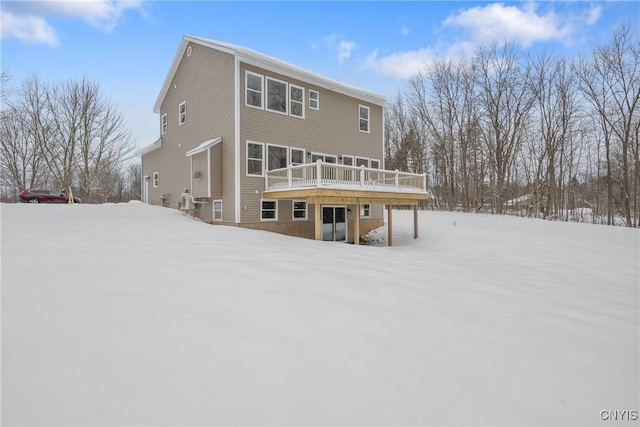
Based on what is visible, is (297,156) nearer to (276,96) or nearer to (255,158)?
(255,158)

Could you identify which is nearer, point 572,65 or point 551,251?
point 551,251

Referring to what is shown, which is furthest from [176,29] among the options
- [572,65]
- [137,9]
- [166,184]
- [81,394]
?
[572,65]

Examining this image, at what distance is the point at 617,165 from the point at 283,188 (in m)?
24.6

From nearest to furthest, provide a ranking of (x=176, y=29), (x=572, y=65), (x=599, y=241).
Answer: (x=599, y=241), (x=176, y=29), (x=572, y=65)

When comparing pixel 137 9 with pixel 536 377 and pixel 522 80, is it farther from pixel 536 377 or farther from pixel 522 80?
pixel 522 80

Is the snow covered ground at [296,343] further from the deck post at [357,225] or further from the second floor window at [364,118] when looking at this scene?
the second floor window at [364,118]

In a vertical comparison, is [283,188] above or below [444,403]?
above

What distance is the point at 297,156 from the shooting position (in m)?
13.7

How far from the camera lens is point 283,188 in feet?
38.2

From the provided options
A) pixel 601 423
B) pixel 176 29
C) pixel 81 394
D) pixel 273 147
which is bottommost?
pixel 601 423

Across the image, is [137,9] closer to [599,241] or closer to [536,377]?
[536,377]

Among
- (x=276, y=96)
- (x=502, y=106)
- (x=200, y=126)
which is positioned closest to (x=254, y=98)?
(x=276, y=96)

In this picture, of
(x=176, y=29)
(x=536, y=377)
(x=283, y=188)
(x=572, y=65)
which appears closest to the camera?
(x=536, y=377)

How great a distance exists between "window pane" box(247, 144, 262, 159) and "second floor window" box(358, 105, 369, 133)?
243 inches
